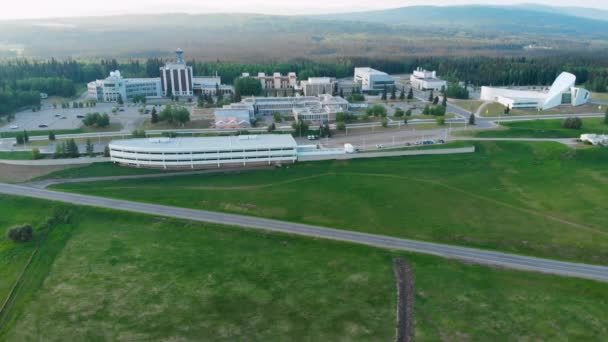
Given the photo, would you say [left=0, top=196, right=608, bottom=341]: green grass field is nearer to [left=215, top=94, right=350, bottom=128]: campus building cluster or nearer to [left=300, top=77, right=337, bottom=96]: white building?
[left=215, top=94, right=350, bottom=128]: campus building cluster

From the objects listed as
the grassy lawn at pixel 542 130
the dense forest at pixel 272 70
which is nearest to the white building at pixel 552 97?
the grassy lawn at pixel 542 130

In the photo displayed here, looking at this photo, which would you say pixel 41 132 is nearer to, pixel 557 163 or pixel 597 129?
pixel 557 163

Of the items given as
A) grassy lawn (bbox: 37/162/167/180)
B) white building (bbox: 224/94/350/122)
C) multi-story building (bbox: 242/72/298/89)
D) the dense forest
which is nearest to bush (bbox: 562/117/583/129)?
white building (bbox: 224/94/350/122)

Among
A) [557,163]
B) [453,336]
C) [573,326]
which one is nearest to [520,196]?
[557,163]

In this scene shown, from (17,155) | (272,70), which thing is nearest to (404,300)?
(17,155)

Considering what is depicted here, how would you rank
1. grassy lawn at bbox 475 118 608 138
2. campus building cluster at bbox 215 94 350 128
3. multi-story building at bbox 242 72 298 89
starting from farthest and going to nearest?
multi-story building at bbox 242 72 298 89 < campus building cluster at bbox 215 94 350 128 < grassy lawn at bbox 475 118 608 138

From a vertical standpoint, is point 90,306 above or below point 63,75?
below
